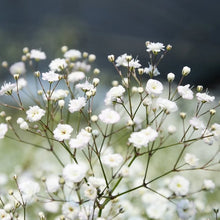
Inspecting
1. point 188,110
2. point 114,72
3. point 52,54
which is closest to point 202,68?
point 114,72

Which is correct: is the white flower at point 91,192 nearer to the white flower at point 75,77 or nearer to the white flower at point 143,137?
the white flower at point 143,137

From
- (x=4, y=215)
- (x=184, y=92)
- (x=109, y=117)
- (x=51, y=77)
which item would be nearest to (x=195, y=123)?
(x=184, y=92)

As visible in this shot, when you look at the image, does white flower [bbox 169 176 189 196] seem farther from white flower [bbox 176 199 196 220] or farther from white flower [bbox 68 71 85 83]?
white flower [bbox 68 71 85 83]

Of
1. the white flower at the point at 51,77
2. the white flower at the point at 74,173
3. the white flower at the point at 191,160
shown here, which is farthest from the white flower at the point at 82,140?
the white flower at the point at 191,160

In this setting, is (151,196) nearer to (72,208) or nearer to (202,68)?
(72,208)

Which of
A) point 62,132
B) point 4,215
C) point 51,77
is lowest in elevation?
point 4,215

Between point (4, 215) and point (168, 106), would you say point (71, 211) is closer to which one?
point (4, 215)
